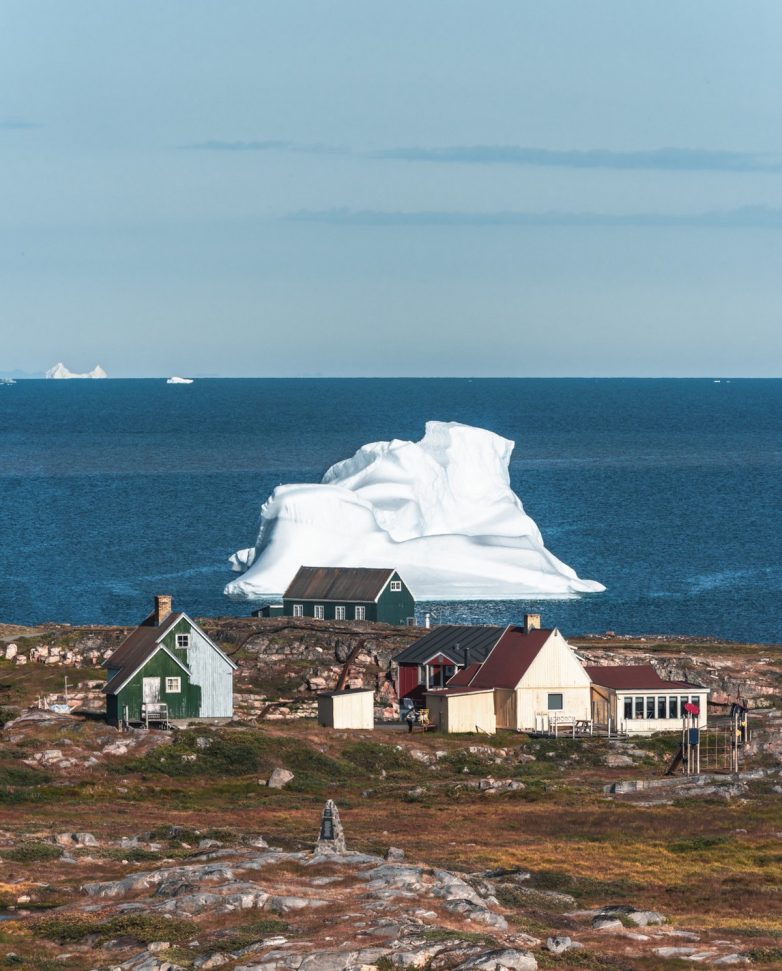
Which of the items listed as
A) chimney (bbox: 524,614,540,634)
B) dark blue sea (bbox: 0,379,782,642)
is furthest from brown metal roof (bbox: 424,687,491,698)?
dark blue sea (bbox: 0,379,782,642)

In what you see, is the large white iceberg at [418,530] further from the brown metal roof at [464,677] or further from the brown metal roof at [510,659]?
the brown metal roof at [510,659]

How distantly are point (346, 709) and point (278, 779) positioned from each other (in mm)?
9162

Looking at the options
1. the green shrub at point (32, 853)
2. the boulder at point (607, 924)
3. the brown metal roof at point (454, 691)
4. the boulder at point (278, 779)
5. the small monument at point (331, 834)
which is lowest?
the boulder at point (607, 924)

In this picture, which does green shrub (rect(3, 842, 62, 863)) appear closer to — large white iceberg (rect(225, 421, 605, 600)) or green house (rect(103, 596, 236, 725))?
green house (rect(103, 596, 236, 725))

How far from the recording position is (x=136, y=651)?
5866cm

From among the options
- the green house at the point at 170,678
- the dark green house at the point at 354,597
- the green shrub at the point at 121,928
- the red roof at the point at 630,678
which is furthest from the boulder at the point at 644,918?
the dark green house at the point at 354,597

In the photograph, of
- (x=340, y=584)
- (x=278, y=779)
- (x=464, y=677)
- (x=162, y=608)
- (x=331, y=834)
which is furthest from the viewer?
(x=340, y=584)

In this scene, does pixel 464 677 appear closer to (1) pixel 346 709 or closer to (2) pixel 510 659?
(2) pixel 510 659

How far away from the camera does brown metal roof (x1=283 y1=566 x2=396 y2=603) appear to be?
81.6 meters

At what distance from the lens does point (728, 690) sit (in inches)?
2672

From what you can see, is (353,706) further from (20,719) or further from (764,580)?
(764,580)

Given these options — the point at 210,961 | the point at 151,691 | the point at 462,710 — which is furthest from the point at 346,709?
the point at 210,961

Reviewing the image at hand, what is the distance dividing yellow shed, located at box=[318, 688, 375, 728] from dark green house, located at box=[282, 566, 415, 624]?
2077 centimetres

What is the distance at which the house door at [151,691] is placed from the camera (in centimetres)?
5756
